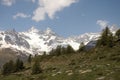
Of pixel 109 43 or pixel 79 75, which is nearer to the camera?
pixel 79 75

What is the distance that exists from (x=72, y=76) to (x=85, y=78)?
404 centimetres

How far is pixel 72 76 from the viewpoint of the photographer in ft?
148

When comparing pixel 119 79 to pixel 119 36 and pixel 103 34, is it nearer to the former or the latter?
pixel 103 34

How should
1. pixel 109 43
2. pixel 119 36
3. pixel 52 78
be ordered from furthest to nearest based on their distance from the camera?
pixel 119 36
pixel 109 43
pixel 52 78

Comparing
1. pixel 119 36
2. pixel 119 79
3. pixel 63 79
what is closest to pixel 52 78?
pixel 63 79

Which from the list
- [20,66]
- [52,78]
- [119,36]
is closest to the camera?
[52,78]

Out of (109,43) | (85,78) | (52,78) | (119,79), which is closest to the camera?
(119,79)

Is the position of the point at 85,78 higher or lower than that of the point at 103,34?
lower

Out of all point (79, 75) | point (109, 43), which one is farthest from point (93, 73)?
point (109, 43)

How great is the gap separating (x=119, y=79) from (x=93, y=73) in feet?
25.2

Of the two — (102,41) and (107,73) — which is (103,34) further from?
(107,73)

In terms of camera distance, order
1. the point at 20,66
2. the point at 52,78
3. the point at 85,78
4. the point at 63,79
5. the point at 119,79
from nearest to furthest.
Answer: the point at 119,79 < the point at 85,78 < the point at 63,79 < the point at 52,78 < the point at 20,66

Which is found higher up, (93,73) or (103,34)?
(103,34)

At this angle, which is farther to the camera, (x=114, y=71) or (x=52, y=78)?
(x=52, y=78)
